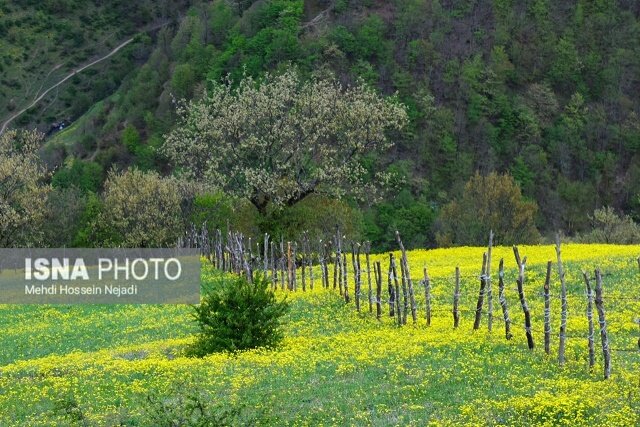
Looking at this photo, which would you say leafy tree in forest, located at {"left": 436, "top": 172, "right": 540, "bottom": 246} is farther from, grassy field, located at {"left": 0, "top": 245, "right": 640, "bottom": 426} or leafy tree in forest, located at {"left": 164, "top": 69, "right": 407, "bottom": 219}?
grassy field, located at {"left": 0, "top": 245, "right": 640, "bottom": 426}

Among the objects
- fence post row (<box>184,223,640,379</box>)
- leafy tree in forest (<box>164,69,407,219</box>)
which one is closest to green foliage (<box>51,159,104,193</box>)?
fence post row (<box>184,223,640,379</box>)

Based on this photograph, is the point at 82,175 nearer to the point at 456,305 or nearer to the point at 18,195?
the point at 18,195

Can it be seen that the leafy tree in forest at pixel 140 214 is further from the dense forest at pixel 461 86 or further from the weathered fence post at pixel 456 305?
the weathered fence post at pixel 456 305

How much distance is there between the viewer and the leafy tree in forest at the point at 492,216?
71125mm

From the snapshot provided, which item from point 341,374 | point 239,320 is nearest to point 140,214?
point 239,320

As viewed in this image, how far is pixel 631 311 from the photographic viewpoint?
29672mm

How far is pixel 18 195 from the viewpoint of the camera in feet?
244

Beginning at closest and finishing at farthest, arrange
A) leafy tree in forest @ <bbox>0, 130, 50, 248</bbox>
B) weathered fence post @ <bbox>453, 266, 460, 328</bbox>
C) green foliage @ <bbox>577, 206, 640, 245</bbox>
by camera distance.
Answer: weathered fence post @ <bbox>453, 266, 460, 328</bbox>, green foliage @ <bbox>577, 206, 640, 245</bbox>, leafy tree in forest @ <bbox>0, 130, 50, 248</bbox>

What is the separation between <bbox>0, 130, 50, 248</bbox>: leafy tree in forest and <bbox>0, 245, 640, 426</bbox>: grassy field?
37.6 m

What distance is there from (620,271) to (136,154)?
464ft

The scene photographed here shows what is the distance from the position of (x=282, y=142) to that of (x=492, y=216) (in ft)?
77.8

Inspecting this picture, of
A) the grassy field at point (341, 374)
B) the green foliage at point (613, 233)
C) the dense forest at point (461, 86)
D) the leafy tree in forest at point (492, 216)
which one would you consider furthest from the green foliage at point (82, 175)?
the grassy field at point (341, 374)

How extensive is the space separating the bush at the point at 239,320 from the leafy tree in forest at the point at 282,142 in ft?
87.3

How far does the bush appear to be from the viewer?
27953 mm
